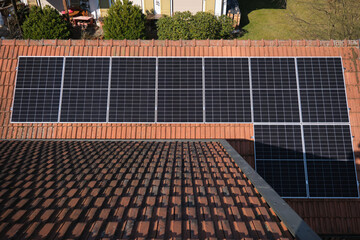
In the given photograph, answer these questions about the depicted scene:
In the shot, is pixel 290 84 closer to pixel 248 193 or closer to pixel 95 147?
pixel 248 193

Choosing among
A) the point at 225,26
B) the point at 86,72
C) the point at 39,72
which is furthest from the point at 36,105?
the point at 225,26

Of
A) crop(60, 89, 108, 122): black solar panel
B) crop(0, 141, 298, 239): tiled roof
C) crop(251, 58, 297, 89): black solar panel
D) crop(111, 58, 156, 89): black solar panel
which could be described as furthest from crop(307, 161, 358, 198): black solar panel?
crop(60, 89, 108, 122): black solar panel

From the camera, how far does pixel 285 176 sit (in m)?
9.47

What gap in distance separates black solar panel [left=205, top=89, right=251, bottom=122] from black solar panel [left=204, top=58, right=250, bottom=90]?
12.5 inches

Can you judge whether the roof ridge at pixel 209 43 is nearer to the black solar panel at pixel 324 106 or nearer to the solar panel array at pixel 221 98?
the solar panel array at pixel 221 98

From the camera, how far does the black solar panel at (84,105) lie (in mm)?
10391

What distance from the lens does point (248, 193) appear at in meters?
5.13

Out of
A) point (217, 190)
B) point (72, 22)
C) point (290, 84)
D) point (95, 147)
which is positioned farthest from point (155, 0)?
point (217, 190)

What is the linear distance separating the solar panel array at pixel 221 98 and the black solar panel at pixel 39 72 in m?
0.05

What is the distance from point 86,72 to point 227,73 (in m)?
7.49

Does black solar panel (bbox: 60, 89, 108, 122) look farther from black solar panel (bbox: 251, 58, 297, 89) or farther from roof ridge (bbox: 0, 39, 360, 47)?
black solar panel (bbox: 251, 58, 297, 89)

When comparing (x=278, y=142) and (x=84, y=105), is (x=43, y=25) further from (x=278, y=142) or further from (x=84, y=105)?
(x=278, y=142)

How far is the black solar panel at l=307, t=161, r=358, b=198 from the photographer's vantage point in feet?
30.1

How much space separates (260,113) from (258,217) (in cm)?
684
